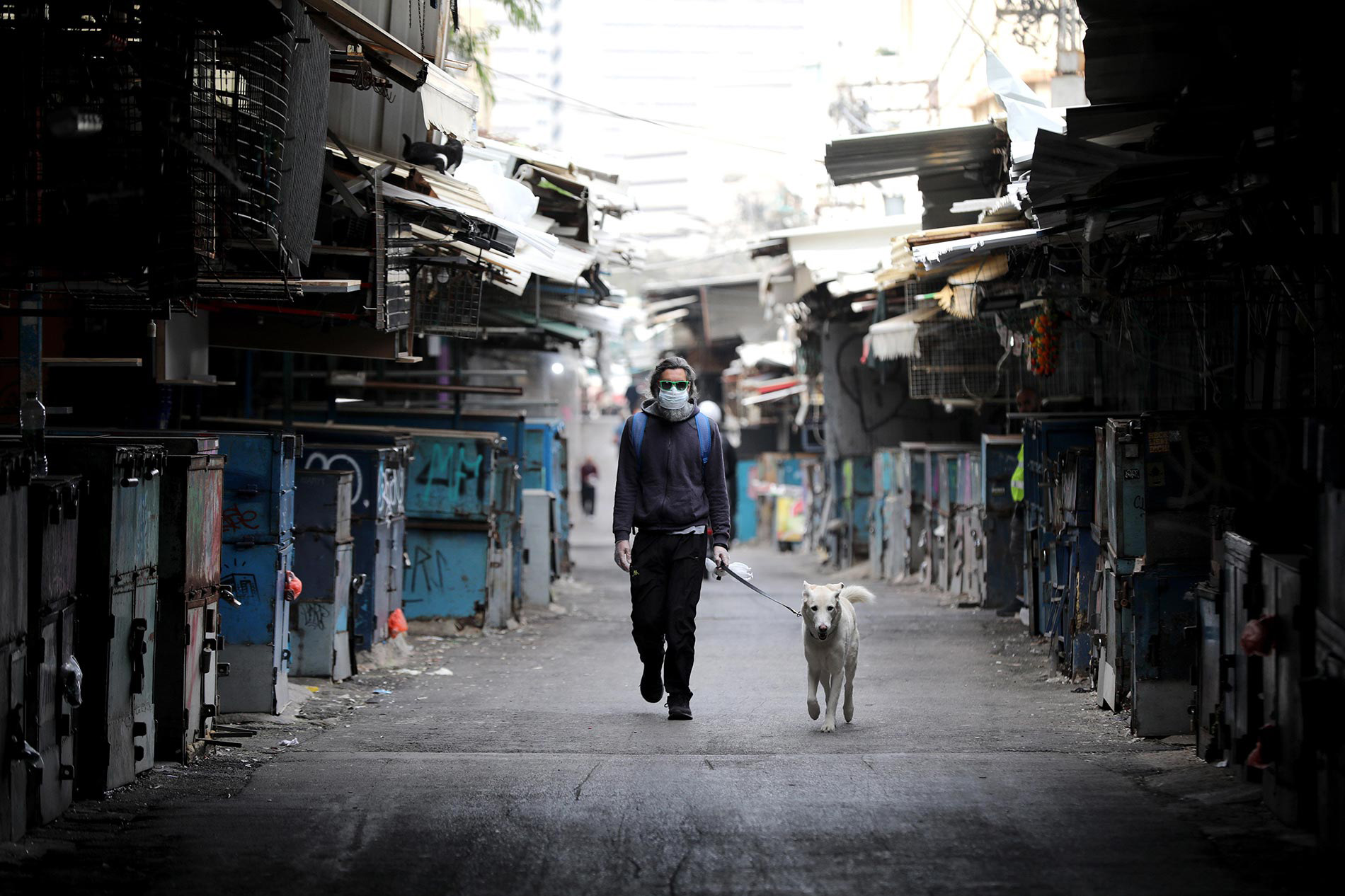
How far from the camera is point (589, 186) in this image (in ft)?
56.0

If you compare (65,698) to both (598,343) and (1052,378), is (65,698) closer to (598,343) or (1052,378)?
(1052,378)

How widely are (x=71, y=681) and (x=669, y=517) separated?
4024 mm

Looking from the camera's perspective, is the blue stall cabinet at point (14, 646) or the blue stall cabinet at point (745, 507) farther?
the blue stall cabinet at point (745, 507)

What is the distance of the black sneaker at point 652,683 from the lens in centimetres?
982

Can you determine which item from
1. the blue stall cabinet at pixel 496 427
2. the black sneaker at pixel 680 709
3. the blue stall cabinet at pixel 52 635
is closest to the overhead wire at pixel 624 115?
the blue stall cabinet at pixel 496 427

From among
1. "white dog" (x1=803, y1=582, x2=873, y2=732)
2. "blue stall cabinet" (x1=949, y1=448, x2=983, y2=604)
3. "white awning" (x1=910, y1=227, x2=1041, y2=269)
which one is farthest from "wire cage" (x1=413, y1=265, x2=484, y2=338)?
"blue stall cabinet" (x1=949, y1=448, x2=983, y2=604)

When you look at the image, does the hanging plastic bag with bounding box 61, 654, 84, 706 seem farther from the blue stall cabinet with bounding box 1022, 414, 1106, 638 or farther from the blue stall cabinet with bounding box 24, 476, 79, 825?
the blue stall cabinet with bounding box 1022, 414, 1106, 638

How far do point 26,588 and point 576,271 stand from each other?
9.24m

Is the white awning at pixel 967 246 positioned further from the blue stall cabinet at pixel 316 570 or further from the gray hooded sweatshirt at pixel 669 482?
the blue stall cabinet at pixel 316 570

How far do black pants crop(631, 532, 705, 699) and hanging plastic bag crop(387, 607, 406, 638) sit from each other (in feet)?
13.9

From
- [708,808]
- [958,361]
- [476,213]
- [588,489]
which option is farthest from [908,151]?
[588,489]

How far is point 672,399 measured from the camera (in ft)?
32.1

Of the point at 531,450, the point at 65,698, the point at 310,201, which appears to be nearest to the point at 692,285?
the point at 531,450

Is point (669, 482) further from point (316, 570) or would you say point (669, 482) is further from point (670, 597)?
point (316, 570)
